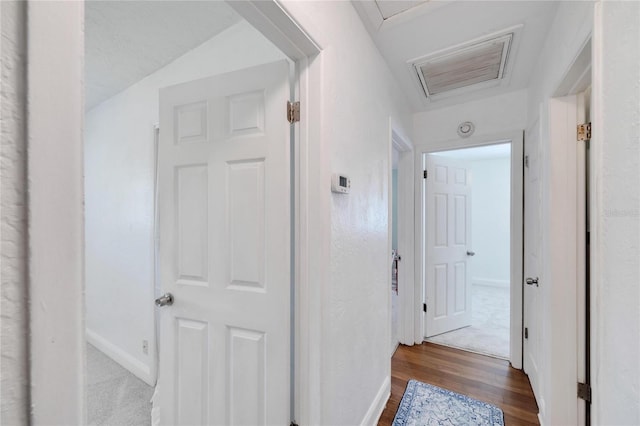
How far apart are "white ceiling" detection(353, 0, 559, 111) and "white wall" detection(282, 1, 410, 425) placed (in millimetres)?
90

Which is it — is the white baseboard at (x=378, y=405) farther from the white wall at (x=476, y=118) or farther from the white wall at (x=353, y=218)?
the white wall at (x=476, y=118)

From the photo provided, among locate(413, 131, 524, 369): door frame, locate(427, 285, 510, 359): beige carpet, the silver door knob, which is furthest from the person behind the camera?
locate(427, 285, 510, 359): beige carpet

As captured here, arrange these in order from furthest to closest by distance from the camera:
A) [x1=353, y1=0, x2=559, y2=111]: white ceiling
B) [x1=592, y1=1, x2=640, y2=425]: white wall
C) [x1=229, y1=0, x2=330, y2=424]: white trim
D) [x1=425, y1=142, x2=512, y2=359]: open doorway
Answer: [x1=425, y1=142, x2=512, y2=359]: open doorway → [x1=353, y1=0, x2=559, y2=111]: white ceiling → [x1=229, y1=0, x2=330, y2=424]: white trim → [x1=592, y1=1, x2=640, y2=425]: white wall

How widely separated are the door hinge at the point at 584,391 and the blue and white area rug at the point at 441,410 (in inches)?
20.1

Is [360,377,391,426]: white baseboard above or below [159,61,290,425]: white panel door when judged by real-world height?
below

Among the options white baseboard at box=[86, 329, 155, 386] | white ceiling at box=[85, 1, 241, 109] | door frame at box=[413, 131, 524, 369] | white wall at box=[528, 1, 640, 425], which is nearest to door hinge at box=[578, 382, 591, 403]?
white wall at box=[528, 1, 640, 425]

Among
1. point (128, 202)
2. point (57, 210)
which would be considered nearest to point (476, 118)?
point (57, 210)

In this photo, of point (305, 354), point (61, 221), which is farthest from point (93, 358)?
point (61, 221)

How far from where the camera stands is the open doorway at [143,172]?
1.19 meters

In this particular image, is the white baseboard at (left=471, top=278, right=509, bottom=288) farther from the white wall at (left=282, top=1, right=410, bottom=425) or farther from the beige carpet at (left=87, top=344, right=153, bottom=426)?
the beige carpet at (left=87, top=344, right=153, bottom=426)

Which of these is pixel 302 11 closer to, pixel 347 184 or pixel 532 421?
pixel 347 184

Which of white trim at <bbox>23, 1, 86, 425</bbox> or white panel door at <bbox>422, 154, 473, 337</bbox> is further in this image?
white panel door at <bbox>422, 154, 473, 337</bbox>

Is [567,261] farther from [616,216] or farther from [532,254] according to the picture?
[616,216]

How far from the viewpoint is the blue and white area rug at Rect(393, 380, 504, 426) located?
1.74 meters
